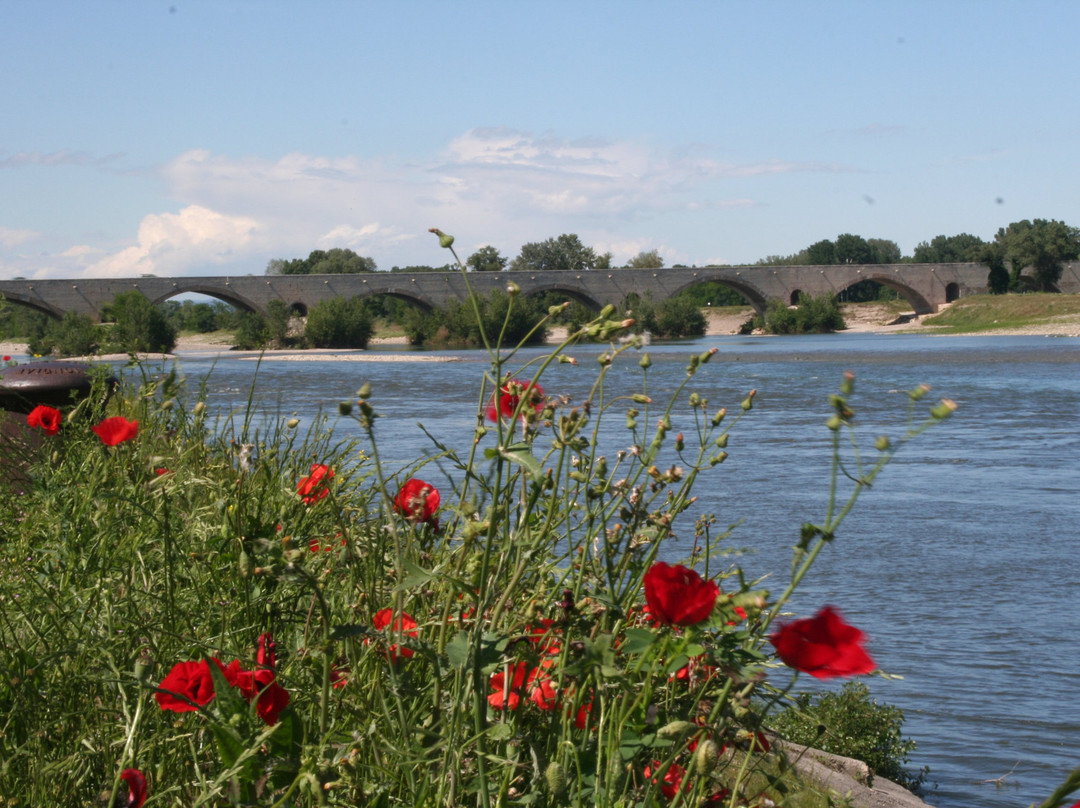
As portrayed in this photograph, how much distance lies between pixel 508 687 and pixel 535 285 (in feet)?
145

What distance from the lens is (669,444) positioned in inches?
260

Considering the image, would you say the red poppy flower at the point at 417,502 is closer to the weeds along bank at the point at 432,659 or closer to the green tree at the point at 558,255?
the weeds along bank at the point at 432,659

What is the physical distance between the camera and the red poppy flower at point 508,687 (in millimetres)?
1360

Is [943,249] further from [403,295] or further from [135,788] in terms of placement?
[135,788]

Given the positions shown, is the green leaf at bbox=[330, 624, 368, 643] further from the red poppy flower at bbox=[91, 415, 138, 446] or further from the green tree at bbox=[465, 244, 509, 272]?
the green tree at bbox=[465, 244, 509, 272]

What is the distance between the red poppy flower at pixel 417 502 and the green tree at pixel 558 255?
6727 centimetres

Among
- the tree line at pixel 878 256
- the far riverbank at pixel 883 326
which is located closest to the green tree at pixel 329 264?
the tree line at pixel 878 256

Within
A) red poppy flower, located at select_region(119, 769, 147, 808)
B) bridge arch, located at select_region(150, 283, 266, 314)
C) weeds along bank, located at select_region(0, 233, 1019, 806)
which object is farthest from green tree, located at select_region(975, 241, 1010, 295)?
red poppy flower, located at select_region(119, 769, 147, 808)

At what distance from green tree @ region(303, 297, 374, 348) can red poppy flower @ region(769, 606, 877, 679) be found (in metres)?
40.9

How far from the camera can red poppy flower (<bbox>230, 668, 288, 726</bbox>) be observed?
1155 mm

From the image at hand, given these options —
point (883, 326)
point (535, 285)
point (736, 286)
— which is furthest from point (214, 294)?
point (883, 326)

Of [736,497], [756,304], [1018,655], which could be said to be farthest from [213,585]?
[756,304]

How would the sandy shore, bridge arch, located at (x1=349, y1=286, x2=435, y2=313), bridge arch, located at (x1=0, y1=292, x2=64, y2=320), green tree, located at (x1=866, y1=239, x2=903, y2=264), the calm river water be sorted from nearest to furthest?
the calm river water, the sandy shore, bridge arch, located at (x1=0, y1=292, x2=64, y2=320), bridge arch, located at (x1=349, y1=286, x2=435, y2=313), green tree, located at (x1=866, y1=239, x2=903, y2=264)

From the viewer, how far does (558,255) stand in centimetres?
7038
